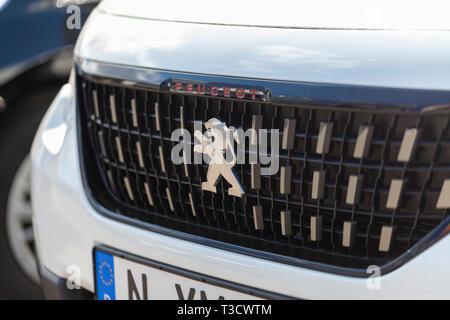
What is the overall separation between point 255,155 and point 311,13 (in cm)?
36

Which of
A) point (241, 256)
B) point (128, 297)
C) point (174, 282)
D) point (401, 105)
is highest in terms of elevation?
point (401, 105)

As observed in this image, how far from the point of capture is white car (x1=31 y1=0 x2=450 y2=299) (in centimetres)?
107

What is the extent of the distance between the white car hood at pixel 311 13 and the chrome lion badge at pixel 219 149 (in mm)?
266

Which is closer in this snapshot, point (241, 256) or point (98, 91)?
point (241, 256)

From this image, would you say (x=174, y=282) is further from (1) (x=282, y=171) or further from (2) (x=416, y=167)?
(2) (x=416, y=167)

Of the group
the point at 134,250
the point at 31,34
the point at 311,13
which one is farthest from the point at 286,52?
the point at 31,34

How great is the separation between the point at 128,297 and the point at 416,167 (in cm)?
88

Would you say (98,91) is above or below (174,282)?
above

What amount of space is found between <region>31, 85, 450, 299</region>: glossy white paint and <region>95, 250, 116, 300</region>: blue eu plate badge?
0.11 feet

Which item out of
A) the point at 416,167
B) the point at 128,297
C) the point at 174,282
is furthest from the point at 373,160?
the point at 128,297

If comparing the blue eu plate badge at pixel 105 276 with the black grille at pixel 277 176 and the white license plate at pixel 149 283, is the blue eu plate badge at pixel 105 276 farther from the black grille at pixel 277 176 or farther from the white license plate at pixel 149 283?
the black grille at pixel 277 176

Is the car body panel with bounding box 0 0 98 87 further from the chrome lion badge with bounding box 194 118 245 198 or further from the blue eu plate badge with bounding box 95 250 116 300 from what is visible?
the chrome lion badge with bounding box 194 118 245 198

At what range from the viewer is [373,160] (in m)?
1.12

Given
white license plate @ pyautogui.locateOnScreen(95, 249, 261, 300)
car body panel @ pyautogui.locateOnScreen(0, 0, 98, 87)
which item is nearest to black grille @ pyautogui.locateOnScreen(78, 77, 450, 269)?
white license plate @ pyautogui.locateOnScreen(95, 249, 261, 300)
